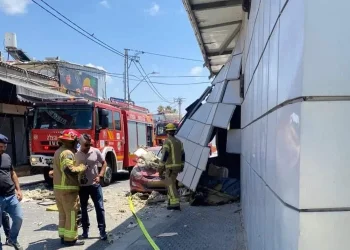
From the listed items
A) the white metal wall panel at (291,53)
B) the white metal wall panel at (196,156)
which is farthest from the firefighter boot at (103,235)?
the white metal wall panel at (291,53)

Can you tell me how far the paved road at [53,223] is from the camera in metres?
5.91

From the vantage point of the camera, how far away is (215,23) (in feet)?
24.2

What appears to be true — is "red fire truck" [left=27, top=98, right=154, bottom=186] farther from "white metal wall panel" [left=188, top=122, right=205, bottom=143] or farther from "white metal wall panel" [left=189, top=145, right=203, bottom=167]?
"white metal wall panel" [left=189, top=145, right=203, bottom=167]

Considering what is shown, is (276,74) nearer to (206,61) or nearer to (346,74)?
(346,74)

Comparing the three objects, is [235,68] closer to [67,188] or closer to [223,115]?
[223,115]

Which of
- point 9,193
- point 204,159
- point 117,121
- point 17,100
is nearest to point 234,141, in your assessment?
point 204,159

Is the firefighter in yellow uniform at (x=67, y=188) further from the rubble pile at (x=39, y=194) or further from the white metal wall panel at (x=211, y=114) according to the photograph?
the rubble pile at (x=39, y=194)

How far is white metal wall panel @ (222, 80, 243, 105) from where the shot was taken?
810cm

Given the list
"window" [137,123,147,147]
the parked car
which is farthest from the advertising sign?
the parked car

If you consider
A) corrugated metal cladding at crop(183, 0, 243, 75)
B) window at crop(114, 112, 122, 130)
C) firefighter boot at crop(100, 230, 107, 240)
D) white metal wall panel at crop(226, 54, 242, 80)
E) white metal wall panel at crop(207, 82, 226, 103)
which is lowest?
firefighter boot at crop(100, 230, 107, 240)

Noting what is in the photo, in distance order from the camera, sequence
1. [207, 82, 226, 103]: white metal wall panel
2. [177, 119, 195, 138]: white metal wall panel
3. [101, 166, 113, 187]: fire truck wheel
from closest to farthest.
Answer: [207, 82, 226, 103]: white metal wall panel
[177, 119, 195, 138]: white metal wall panel
[101, 166, 113, 187]: fire truck wheel

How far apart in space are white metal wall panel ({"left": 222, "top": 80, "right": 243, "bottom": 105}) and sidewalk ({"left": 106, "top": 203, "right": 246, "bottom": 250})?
7.63ft

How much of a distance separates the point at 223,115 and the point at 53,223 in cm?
431

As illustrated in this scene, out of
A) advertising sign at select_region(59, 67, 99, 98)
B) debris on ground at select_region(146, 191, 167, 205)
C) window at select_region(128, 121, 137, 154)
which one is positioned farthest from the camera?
advertising sign at select_region(59, 67, 99, 98)
